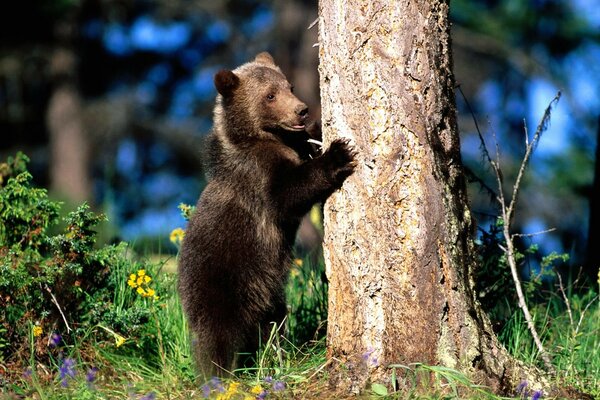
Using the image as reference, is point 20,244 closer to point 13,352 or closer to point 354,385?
point 13,352

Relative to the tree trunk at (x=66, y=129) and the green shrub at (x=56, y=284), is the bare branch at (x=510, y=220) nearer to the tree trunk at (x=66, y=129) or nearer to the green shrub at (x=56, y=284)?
the green shrub at (x=56, y=284)

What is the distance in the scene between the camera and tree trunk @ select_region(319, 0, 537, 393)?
4547 millimetres

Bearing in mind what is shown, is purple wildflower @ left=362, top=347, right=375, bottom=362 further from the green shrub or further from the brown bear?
the green shrub

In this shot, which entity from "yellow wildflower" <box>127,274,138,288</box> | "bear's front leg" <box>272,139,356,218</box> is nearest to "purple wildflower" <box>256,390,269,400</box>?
"bear's front leg" <box>272,139,356,218</box>

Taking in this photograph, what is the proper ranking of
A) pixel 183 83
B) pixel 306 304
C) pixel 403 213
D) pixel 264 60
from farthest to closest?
1. pixel 183 83
2. pixel 264 60
3. pixel 306 304
4. pixel 403 213

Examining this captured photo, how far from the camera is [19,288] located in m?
5.30

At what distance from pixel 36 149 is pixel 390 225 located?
23.3 m

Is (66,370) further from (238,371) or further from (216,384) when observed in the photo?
(238,371)

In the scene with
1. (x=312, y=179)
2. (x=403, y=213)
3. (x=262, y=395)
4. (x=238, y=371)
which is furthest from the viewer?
(x=238, y=371)

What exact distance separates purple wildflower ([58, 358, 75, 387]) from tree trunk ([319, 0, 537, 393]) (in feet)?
4.64

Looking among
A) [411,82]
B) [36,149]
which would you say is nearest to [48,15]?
[36,149]

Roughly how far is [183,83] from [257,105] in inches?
899

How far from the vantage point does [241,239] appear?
551 centimetres

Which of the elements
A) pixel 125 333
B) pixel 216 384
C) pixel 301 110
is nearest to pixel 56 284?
pixel 125 333
